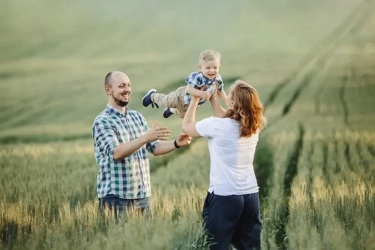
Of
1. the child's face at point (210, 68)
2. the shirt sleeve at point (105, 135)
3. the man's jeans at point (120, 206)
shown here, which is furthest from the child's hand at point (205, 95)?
the man's jeans at point (120, 206)

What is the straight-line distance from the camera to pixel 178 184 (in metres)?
3.68

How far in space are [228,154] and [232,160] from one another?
0.13 ft

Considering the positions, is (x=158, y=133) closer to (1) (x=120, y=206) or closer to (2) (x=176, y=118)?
(1) (x=120, y=206)

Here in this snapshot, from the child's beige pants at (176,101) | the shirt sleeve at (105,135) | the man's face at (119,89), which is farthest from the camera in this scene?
the child's beige pants at (176,101)

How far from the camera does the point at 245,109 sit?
2912mm

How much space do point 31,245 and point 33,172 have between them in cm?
47

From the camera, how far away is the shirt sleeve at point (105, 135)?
3096 mm

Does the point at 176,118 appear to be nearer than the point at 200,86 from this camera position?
No

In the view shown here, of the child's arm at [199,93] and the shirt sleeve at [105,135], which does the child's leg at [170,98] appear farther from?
the shirt sleeve at [105,135]

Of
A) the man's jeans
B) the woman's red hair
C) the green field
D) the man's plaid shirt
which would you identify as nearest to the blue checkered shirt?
the woman's red hair

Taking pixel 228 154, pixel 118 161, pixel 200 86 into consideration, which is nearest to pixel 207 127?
pixel 228 154

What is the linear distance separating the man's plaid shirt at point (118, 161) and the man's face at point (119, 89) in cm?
6

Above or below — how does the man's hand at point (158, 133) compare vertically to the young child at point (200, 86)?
below

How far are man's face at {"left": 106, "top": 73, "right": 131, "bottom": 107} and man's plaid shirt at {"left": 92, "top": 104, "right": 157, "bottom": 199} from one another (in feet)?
0.21
